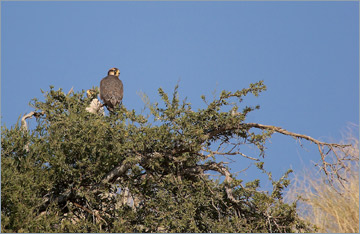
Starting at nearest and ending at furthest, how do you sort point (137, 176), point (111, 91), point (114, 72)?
1. point (137, 176)
2. point (111, 91)
3. point (114, 72)

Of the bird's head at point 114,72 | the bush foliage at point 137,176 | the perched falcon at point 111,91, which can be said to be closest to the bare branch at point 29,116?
the bush foliage at point 137,176

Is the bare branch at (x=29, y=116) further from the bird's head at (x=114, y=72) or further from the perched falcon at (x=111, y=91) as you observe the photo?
the bird's head at (x=114, y=72)

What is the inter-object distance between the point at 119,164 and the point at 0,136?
1772 millimetres

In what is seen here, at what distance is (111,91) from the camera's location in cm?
1205

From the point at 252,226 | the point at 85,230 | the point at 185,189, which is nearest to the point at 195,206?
Result: the point at 185,189

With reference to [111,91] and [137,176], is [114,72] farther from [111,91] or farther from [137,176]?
[137,176]

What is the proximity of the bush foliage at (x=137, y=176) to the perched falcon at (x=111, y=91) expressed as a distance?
3338mm

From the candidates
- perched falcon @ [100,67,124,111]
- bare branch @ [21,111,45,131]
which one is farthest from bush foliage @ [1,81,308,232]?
perched falcon @ [100,67,124,111]

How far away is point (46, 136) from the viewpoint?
8.20 metres

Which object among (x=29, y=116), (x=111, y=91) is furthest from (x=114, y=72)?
(x=29, y=116)

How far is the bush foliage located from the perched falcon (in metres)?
3.34

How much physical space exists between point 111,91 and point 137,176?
154 inches

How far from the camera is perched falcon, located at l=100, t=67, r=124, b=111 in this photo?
1188cm

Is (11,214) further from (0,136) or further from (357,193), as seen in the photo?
(357,193)
